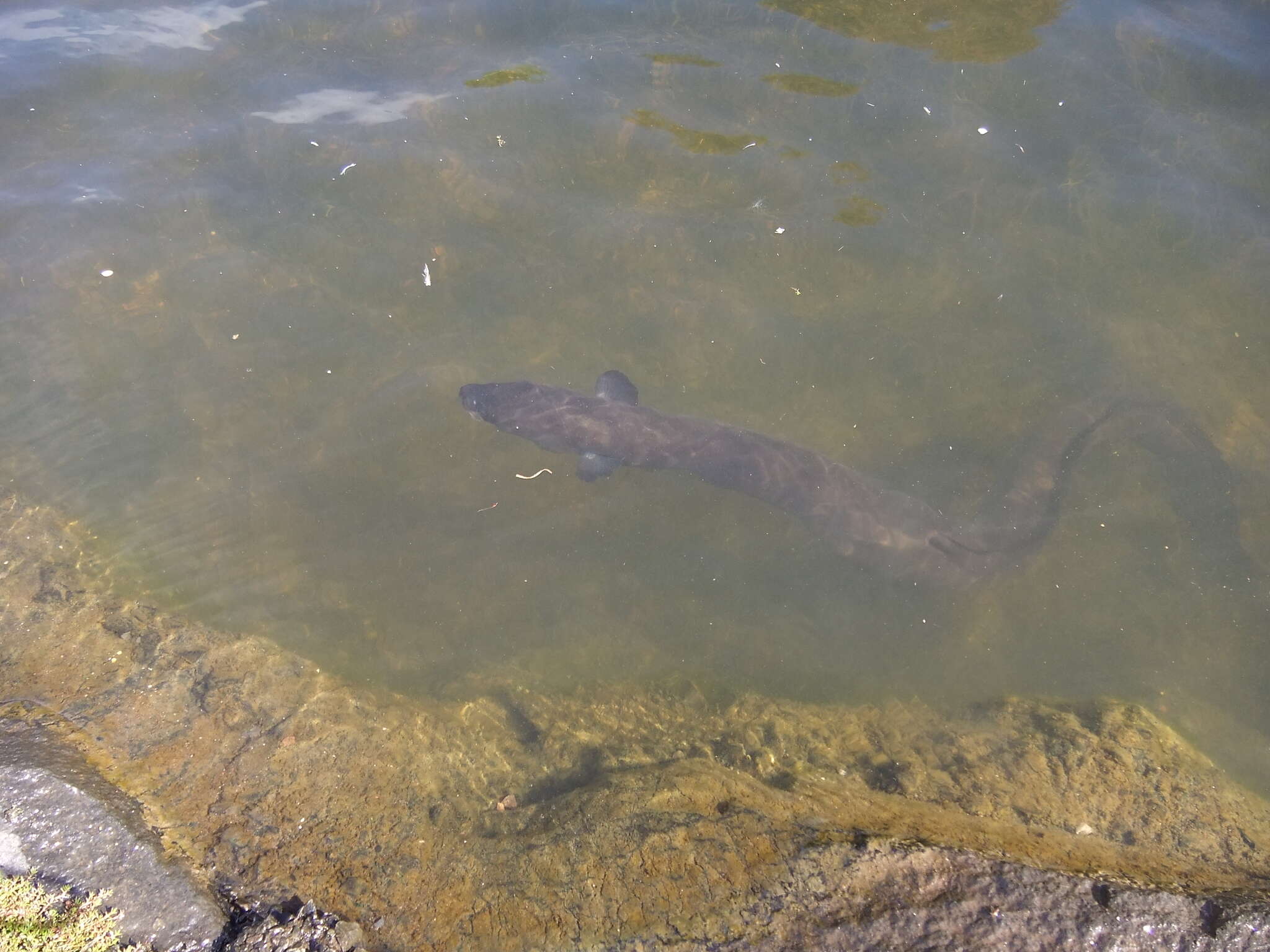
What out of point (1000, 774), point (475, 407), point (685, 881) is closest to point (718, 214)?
point (475, 407)

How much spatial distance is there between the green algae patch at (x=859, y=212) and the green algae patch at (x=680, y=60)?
2.29 meters

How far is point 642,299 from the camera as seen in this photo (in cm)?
794

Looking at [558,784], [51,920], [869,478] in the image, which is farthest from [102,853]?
[869,478]

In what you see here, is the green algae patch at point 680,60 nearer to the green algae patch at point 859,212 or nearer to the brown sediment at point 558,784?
the green algae patch at point 859,212

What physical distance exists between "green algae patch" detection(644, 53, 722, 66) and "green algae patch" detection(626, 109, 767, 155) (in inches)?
32.1

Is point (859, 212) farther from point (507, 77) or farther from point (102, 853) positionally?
point (102, 853)

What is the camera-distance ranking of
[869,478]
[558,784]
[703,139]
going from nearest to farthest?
[558,784], [869,478], [703,139]

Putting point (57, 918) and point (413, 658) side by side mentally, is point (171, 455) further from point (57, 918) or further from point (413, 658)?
point (57, 918)

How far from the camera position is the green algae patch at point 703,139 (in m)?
8.08

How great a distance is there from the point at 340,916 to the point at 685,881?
1.63 m

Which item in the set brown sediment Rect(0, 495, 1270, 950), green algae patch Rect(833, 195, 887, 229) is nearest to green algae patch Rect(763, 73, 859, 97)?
green algae patch Rect(833, 195, 887, 229)

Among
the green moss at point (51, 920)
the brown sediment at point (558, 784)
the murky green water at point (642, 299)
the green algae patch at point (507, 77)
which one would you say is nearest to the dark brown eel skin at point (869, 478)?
the murky green water at point (642, 299)

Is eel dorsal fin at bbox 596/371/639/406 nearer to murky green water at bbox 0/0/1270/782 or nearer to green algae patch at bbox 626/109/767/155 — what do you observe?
murky green water at bbox 0/0/1270/782

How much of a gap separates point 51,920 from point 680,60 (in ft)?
30.0
